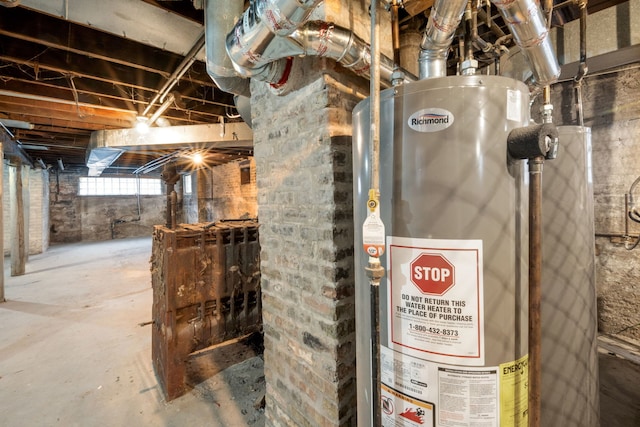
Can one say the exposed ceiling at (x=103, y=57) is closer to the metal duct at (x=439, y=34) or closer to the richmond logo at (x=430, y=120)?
the metal duct at (x=439, y=34)

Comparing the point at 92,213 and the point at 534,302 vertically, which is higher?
the point at 92,213

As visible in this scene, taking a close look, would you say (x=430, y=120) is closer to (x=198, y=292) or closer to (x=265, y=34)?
(x=265, y=34)

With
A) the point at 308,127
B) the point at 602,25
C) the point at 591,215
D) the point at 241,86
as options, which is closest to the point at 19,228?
the point at 241,86

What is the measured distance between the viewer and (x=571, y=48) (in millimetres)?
1821

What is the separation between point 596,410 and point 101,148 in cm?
578

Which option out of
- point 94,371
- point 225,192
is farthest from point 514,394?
point 225,192

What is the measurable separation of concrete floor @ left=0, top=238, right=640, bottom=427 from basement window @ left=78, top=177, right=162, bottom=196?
306 inches

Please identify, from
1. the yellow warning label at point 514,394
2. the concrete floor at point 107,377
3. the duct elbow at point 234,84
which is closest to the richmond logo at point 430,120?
the yellow warning label at point 514,394

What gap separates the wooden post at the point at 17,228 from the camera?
5430 millimetres

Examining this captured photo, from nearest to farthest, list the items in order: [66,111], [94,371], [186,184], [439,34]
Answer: [439,34] → [94,371] → [66,111] → [186,184]

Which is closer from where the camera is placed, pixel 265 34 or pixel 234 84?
pixel 265 34

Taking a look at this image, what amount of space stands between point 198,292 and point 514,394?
7.15ft

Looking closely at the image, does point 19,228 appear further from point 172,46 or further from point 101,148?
point 172,46

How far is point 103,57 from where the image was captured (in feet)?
7.68
